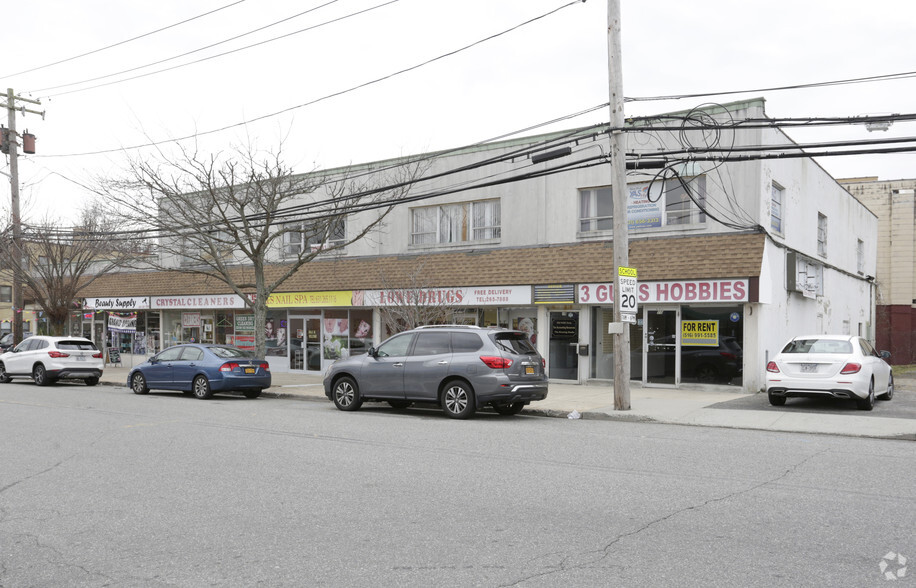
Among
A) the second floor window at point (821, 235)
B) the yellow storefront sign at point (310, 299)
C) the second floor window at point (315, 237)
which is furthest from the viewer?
the yellow storefront sign at point (310, 299)

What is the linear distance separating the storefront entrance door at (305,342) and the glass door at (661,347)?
1143cm

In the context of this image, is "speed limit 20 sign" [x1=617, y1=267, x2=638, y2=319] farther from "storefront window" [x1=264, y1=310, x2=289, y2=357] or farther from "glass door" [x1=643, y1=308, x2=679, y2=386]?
"storefront window" [x1=264, y1=310, x2=289, y2=357]

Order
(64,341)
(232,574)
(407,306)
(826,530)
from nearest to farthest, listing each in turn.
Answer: (232,574)
(826,530)
(407,306)
(64,341)

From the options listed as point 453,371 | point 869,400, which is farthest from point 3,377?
point 869,400

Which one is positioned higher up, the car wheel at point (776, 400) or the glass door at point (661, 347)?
the glass door at point (661, 347)

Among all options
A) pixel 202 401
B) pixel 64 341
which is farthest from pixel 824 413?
pixel 64 341

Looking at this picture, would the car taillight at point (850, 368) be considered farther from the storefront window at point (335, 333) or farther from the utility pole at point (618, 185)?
the storefront window at point (335, 333)

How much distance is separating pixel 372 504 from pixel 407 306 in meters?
12.9

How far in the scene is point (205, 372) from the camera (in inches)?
706

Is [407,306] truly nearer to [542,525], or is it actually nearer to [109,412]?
[109,412]

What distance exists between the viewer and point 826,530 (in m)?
5.73

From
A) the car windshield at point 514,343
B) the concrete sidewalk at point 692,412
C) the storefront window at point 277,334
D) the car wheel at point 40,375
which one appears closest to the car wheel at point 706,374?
the concrete sidewalk at point 692,412

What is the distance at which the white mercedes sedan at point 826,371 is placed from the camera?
13.5 metres

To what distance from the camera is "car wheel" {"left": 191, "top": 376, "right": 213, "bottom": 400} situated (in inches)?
705
